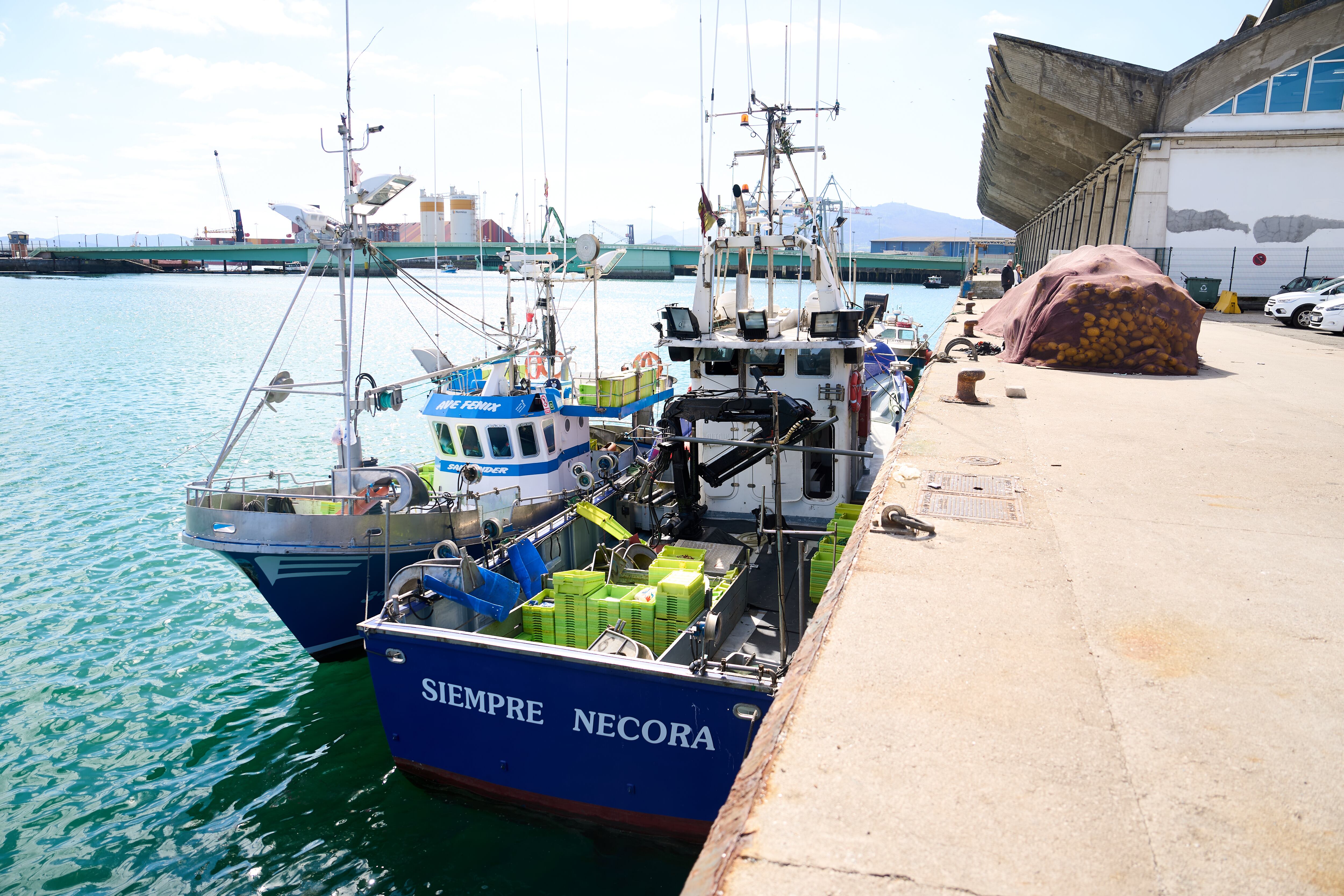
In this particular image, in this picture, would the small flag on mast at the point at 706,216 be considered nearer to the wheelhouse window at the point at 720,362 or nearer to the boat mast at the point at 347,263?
the wheelhouse window at the point at 720,362

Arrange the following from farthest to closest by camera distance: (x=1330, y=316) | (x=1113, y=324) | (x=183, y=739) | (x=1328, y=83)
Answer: (x=1328, y=83) < (x=1330, y=316) < (x=1113, y=324) < (x=183, y=739)

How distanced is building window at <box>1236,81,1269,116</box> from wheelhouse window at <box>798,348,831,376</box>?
24475 millimetres

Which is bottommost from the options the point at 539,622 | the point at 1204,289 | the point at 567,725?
the point at 567,725

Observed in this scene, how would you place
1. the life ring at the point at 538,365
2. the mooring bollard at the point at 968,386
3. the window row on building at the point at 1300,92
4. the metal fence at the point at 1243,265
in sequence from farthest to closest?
the metal fence at the point at 1243,265
the window row on building at the point at 1300,92
the life ring at the point at 538,365
the mooring bollard at the point at 968,386

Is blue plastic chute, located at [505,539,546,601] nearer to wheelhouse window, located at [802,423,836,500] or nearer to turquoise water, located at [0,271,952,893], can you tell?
turquoise water, located at [0,271,952,893]

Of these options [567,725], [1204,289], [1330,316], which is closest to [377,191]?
[567,725]

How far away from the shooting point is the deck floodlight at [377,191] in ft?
38.9

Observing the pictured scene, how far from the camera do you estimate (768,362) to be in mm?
12953

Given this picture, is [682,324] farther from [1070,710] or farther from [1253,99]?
[1253,99]

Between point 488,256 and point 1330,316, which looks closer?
point 1330,316

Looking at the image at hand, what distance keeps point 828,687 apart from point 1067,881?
1378 mm

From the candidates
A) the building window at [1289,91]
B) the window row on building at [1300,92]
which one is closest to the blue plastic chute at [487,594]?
the window row on building at [1300,92]

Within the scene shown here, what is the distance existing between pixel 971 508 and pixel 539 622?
16.1 feet

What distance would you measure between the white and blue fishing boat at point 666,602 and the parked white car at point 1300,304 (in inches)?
672
